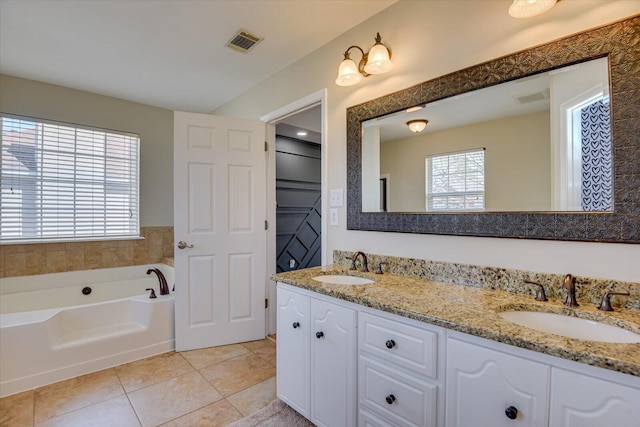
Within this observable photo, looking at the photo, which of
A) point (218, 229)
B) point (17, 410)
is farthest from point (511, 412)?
point (17, 410)

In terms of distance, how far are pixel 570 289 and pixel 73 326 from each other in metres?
3.14

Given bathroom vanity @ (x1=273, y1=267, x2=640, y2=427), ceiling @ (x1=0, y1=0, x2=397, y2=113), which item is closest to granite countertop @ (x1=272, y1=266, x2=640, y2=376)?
bathroom vanity @ (x1=273, y1=267, x2=640, y2=427)

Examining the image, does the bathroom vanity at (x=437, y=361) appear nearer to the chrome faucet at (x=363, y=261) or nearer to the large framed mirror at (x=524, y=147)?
the chrome faucet at (x=363, y=261)

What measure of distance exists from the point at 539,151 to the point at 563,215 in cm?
29

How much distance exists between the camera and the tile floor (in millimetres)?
1667

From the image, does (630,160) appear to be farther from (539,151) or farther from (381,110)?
(381,110)

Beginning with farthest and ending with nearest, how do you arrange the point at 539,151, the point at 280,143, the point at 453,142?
the point at 280,143, the point at 453,142, the point at 539,151

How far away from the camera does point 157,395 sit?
189cm

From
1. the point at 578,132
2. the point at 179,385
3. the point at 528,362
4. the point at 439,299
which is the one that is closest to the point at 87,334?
the point at 179,385

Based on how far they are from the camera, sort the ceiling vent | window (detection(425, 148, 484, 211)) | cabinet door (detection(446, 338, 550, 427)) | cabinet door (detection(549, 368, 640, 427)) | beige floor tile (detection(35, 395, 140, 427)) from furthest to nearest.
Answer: the ceiling vent, beige floor tile (detection(35, 395, 140, 427)), window (detection(425, 148, 484, 211)), cabinet door (detection(446, 338, 550, 427)), cabinet door (detection(549, 368, 640, 427))

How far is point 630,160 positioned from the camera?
1.06 m

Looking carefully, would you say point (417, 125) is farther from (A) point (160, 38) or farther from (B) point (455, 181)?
(A) point (160, 38)

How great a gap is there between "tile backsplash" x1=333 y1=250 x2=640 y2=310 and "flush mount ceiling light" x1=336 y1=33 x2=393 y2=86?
43.6 inches

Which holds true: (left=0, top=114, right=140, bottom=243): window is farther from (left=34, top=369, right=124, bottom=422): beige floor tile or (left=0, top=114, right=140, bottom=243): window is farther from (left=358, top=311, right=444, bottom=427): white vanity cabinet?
(left=358, top=311, right=444, bottom=427): white vanity cabinet
